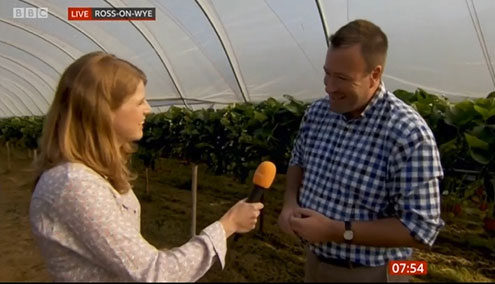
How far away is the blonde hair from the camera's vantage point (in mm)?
1139

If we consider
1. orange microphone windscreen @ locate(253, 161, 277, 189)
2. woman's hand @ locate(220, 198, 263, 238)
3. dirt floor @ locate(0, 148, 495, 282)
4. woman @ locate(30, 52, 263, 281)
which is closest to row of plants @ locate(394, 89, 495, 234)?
dirt floor @ locate(0, 148, 495, 282)

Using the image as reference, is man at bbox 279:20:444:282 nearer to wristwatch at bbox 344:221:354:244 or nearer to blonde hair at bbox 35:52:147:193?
wristwatch at bbox 344:221:354:244

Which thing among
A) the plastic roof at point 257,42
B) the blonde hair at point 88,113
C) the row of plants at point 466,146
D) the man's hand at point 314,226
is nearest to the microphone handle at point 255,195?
the man's hand at point 314,226

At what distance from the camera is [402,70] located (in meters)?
5.14

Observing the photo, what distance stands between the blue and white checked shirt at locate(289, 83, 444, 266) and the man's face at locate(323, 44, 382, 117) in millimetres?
53

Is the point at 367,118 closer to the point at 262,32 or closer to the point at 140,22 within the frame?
the point at 262,32

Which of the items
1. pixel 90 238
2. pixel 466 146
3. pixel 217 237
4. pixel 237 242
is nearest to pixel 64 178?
pixel 90 238

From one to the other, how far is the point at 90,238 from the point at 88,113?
34 centimetres

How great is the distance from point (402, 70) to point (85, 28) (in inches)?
252

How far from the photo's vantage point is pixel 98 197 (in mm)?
1059

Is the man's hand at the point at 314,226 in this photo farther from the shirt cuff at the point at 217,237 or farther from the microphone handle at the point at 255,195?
the shirt cuff at the point at 217,237

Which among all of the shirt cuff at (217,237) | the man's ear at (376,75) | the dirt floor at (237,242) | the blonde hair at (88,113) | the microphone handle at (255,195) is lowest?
the dirt floor at (237,242)

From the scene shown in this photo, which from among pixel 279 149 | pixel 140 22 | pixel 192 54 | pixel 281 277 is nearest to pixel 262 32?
pixel 192 54

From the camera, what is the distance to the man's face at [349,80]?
145 centimetres
